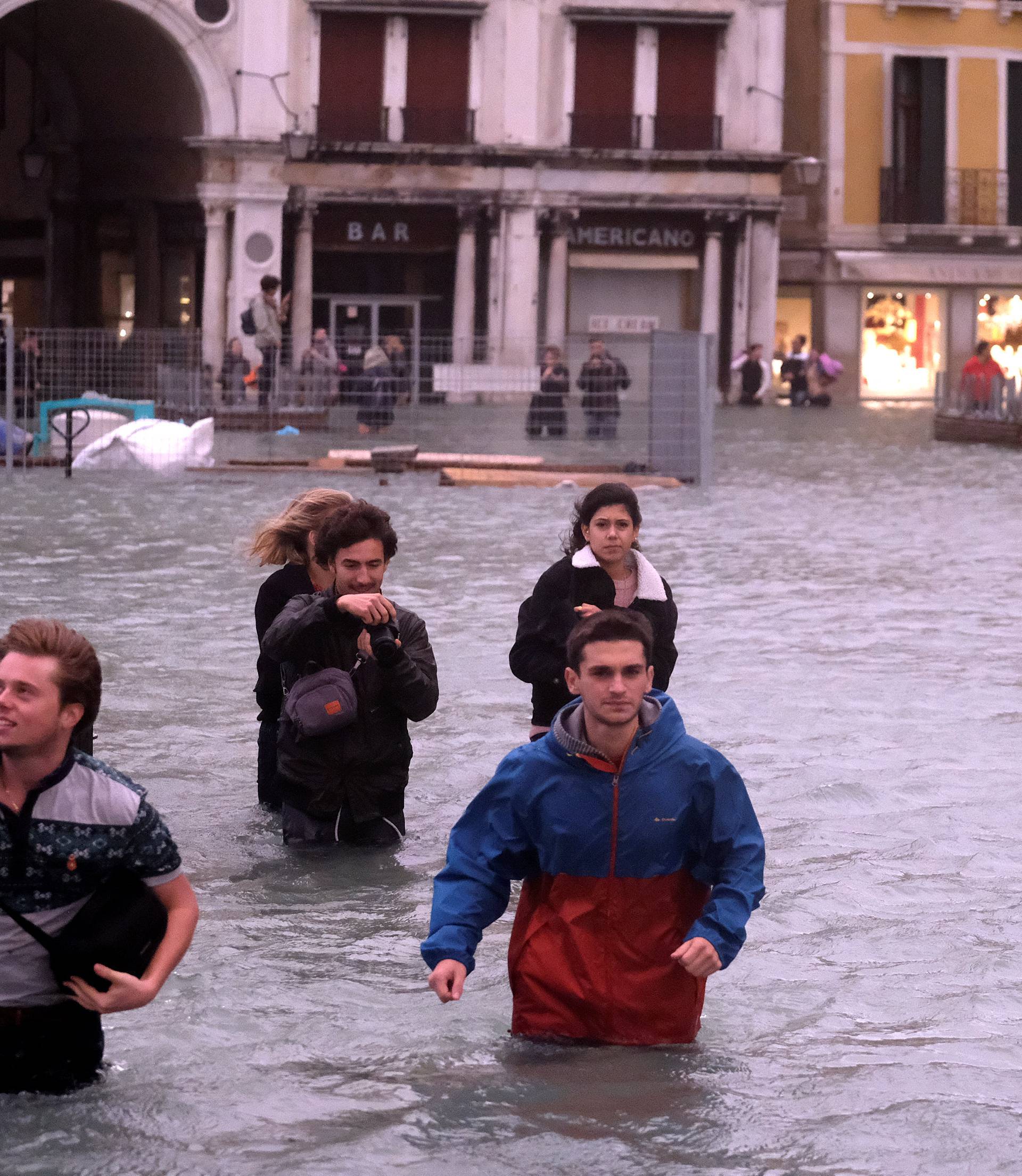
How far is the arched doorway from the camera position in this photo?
141 ft

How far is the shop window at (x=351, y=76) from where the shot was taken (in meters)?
44.8

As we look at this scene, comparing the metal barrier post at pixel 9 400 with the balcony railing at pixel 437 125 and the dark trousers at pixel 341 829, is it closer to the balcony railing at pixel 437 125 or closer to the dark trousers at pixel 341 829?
the dark trousers at pixel 341 829

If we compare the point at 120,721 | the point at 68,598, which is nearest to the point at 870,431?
the point at 68,598

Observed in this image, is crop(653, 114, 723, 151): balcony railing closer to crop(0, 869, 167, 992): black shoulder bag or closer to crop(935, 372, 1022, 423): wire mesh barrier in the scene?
crop(935, 372, 1022, 423): wire mesh barrier

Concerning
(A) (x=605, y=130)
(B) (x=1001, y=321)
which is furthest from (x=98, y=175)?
(B) (x=1001, y=321)

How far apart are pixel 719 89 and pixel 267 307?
2242 cm

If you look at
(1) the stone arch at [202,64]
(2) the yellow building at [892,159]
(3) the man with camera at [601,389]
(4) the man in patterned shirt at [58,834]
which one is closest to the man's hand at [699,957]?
(4) the man in patterned shirt at [58,834]

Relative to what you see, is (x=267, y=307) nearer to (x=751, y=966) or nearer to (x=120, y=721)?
(x=120, y=721)

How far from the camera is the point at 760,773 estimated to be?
28.2 feet

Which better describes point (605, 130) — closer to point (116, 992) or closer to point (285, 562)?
point (285, 562)

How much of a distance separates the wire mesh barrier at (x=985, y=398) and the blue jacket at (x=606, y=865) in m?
27.6

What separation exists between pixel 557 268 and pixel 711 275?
11.5 feet

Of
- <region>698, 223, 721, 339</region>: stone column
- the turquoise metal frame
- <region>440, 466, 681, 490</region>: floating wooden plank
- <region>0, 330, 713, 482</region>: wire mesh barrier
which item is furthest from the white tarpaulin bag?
<region>698, 223, 721, 339</region>: stone column

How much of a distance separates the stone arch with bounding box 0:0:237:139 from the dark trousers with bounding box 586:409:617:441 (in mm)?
18849
